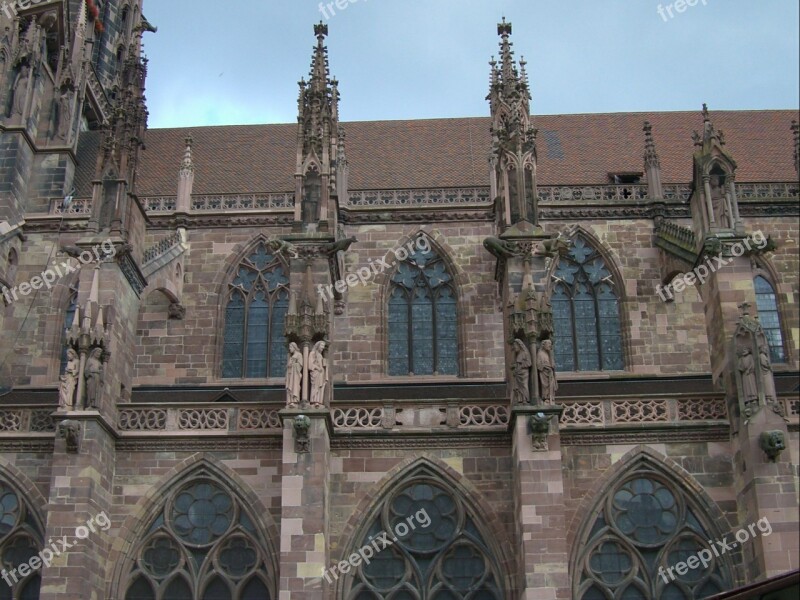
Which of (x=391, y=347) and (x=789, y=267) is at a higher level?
(x=789, y=267)

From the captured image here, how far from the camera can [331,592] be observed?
15.1 metres

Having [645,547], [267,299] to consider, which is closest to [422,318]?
[267,299]

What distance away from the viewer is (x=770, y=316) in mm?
21094

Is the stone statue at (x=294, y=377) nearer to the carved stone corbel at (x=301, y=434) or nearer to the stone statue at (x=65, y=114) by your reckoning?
the carved stone corbel at (x=301, y=434)

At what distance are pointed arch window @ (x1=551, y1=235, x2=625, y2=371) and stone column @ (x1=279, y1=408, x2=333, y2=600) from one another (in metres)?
6.73

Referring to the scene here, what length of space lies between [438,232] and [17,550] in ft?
33.0

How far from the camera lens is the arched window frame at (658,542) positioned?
49.5 feet

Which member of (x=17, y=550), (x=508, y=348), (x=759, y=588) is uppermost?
(x=508, y=348)

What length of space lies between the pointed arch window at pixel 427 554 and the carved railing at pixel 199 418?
229 cm

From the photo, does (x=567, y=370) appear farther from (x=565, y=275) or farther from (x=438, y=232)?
(x=438, y=232)

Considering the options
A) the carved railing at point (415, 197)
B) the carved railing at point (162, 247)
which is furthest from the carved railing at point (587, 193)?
the carved railing at point (162, 247)

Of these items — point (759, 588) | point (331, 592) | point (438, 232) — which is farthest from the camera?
point (438, 232)

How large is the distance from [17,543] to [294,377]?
16.1ft

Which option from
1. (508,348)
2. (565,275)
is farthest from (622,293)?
(508,348)
